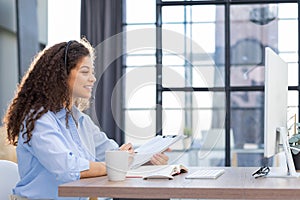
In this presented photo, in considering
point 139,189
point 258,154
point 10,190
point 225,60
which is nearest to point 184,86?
point 225,60

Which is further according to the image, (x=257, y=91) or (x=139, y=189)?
(x=257, y=91)

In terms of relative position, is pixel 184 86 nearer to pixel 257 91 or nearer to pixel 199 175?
pixel 257 91

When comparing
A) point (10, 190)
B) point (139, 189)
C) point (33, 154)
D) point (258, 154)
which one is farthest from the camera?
point (258, 154)

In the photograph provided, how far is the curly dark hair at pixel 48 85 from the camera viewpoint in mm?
2035

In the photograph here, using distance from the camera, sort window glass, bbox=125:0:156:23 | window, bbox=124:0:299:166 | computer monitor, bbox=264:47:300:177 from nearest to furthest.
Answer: computer monitor, bbox=264:47:300:177 → window, bbox=124:0:299:166 → window glass, bbox=125:0:156:23

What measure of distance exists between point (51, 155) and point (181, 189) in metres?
0.42

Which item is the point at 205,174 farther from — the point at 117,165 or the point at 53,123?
the point at 53,123

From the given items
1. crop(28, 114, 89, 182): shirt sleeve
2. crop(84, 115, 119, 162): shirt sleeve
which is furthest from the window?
crop(28, 114, 89, 182): shirt sleeve

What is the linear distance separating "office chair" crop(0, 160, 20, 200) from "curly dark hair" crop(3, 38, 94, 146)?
14cm

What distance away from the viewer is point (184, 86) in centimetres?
614

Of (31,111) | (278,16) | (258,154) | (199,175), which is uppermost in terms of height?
(278,16)

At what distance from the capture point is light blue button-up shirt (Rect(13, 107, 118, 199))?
188 cm

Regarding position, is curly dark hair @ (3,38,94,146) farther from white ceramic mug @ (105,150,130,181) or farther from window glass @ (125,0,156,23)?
window glass @ (125,0,156,23)

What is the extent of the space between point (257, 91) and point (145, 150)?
4.17 metres
